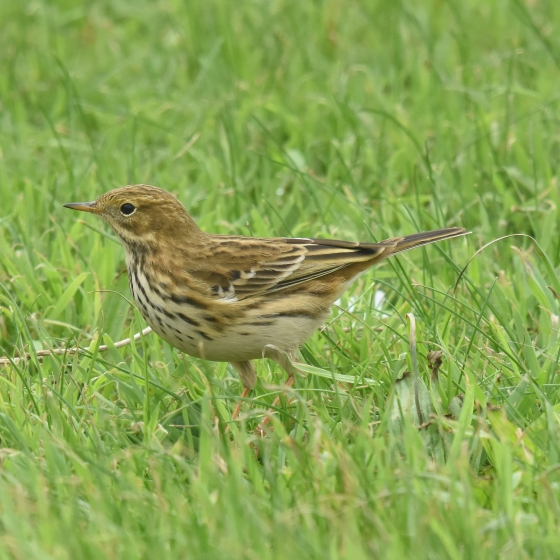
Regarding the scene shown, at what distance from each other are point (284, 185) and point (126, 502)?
3908 millimetres

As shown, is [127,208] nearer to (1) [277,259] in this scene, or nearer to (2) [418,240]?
(1) [277,259]

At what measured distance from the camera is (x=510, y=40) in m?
9.70

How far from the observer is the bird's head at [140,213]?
5.42 m

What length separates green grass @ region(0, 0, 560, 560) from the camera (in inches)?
150

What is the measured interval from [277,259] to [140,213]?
2.24 ft

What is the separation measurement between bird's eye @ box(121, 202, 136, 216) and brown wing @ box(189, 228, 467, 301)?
409 mm

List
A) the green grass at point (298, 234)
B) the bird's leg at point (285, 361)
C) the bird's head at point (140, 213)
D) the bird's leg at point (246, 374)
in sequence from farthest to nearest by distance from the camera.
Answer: the bird's head at point (140, 213), the bird's leg at point (246, 374), the bird's leg at point (285, 361), the green grass at point (298, 234)

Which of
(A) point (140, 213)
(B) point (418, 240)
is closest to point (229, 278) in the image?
(A) point (140, 213)

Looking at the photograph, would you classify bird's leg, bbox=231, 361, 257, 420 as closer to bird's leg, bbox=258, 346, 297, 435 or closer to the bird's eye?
bird's leg, bbox=258, 346, 297, 435

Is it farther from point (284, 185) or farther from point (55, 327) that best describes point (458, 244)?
point (55, 327)

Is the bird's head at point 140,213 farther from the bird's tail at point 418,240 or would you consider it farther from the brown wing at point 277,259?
the bird's tail at point 418,240

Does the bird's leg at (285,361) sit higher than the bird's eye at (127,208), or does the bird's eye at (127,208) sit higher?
the bird's eye at (127,208)

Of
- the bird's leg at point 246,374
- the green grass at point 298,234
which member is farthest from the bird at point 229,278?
the green grass at point 298,234

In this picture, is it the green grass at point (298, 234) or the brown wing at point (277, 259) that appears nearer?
the green grass at point (298, 234)
